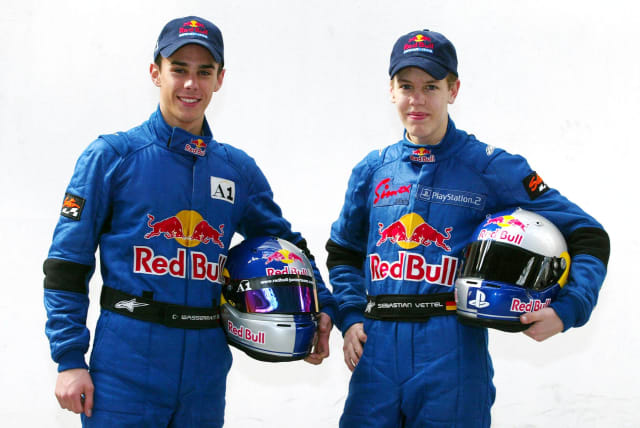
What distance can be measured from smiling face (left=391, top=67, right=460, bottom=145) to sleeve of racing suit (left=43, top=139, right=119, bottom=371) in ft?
2.53

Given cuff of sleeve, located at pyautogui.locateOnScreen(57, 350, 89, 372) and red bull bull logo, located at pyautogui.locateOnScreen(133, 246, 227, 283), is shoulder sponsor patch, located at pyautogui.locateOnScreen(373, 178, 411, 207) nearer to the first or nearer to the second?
red bull bull logo, located at pyautogui.locateOnScreen(133, 246, 227, 283)

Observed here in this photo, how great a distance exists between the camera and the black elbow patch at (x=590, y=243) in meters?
1.81

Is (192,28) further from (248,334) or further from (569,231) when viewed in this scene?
(569,231)

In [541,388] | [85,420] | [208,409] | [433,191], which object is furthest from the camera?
[541,388]

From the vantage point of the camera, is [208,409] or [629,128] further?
[629,128]

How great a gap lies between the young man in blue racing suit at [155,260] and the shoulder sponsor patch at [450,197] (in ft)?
1.64

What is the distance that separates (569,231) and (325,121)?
5.78ft

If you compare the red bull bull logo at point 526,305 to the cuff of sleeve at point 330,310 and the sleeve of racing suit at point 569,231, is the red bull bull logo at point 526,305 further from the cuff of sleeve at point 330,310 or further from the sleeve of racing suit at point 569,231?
the cuff of sleeve at point 330,310

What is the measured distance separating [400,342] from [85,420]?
786 mm

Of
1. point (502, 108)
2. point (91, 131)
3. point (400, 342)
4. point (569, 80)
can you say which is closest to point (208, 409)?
point (400, 342)

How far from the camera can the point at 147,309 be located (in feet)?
5.57

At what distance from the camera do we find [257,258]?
6.10 ft

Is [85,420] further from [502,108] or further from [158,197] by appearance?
[502,108]

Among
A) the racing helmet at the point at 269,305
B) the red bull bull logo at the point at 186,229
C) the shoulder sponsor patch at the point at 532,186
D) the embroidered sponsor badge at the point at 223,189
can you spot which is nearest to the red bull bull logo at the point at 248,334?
the racing helmet at the point at 269,305
